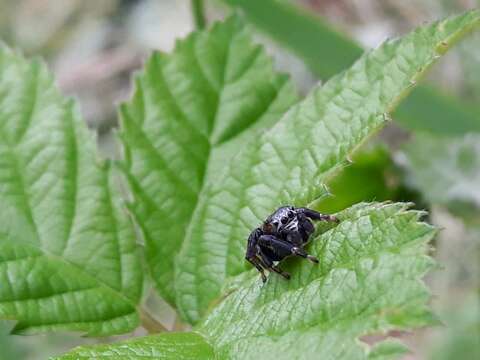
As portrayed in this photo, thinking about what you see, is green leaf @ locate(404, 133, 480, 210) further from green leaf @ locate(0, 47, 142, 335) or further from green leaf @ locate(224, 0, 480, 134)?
green leaf @ locate(0, 47, 142, 335)

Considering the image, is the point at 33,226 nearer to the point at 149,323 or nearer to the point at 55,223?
the point at 55,223

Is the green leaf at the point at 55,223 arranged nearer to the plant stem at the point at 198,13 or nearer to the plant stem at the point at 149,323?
the plant stem at the point at 149,323

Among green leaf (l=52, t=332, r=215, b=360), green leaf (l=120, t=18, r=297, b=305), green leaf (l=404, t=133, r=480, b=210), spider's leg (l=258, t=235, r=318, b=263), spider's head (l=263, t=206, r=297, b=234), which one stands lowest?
green leaf (l=52, t=332, r=215, b=360)

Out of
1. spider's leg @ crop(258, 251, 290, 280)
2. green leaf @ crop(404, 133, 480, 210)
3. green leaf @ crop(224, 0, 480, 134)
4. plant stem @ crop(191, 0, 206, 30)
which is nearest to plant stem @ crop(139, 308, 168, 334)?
spider's leg @ crop(258, 251, 290, 280)

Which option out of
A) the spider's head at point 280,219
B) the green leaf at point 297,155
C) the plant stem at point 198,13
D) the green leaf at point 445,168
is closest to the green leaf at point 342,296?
the spider's head at point 280,219

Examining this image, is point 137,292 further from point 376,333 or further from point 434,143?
point 434,143

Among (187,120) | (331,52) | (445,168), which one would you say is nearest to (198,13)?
(331,52)
